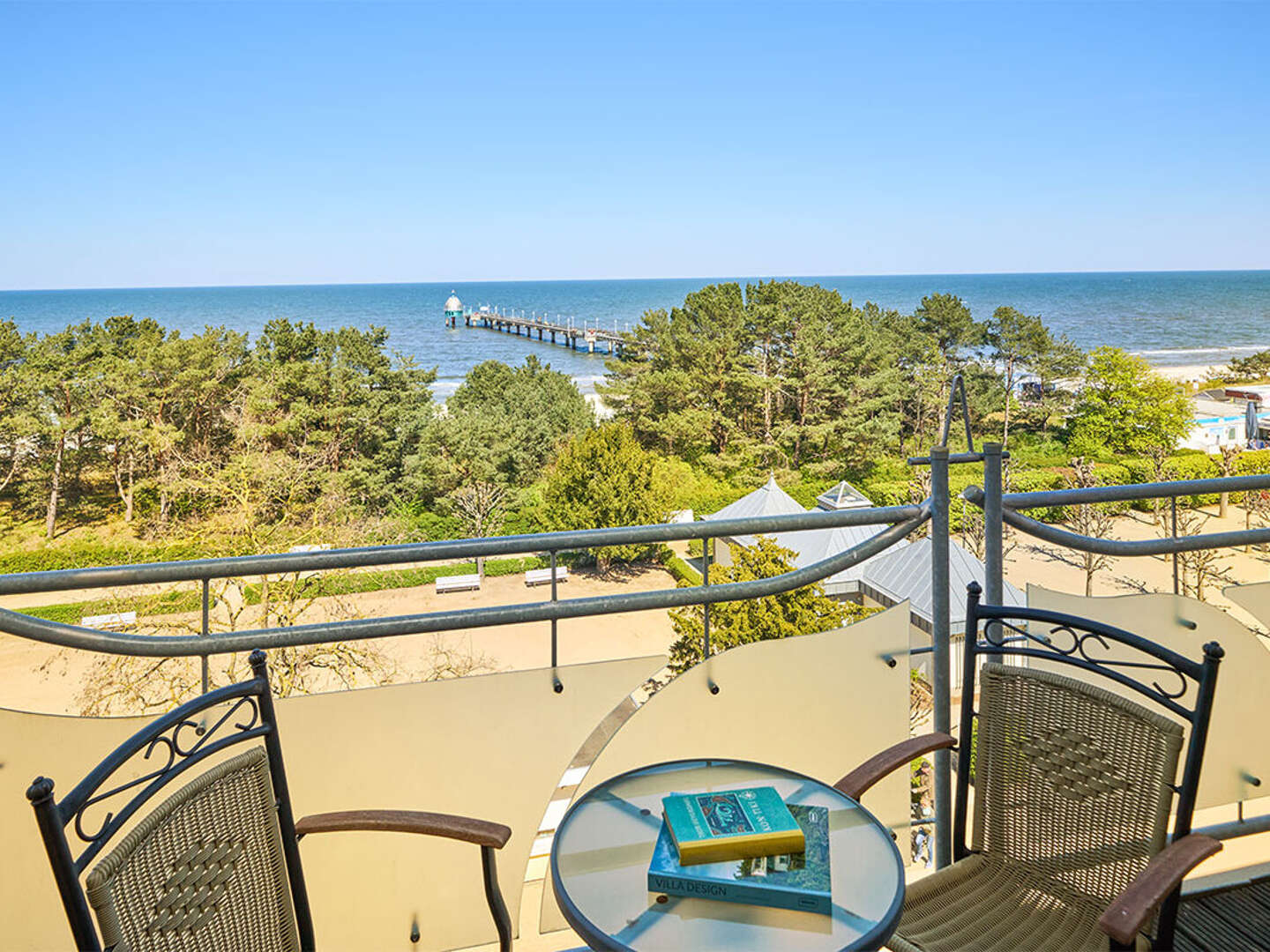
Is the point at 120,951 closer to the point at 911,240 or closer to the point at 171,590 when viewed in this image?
the point at 171,590

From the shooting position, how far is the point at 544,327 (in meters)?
71.4

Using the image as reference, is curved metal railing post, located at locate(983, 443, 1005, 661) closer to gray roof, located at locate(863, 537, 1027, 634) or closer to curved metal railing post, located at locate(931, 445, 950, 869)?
curved metal railing post, located at locate(931, 445, 950, 869)

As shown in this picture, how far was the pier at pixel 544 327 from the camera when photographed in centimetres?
6519

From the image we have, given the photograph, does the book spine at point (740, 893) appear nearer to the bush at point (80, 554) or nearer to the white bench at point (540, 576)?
the white bench at point (540, 576)

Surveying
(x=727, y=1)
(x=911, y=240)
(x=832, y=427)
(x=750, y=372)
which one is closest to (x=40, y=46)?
(x=727, y=1)

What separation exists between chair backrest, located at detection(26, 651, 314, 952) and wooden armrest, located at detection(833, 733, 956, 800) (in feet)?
3.24

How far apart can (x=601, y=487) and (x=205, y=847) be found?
2143 centimetres

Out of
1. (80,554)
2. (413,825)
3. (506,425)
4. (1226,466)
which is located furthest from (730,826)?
(80,554)

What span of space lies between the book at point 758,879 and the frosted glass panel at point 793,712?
65 cm

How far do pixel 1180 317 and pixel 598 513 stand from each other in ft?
205

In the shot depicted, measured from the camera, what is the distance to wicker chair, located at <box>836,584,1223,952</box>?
4.73 ft

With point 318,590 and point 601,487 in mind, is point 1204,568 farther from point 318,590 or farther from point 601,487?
point 601,487

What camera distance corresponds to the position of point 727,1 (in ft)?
124

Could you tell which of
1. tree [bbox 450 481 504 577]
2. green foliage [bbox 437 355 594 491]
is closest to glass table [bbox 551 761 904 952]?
tree [bbox 450 481 504 577]
